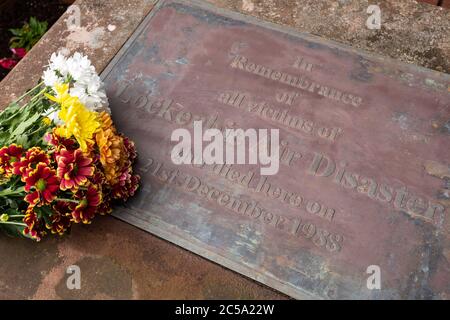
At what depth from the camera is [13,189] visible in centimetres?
195

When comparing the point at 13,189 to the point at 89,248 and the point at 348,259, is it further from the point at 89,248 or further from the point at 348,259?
the point at 348,259

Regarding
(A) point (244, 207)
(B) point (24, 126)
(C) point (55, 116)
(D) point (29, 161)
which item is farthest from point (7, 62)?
(A) point (244, 207)

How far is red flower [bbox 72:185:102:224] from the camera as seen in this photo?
1895mm

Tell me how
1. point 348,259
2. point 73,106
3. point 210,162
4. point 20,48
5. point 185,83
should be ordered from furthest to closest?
point 20,48 → point 185,83 → point 210,162 → point 348,259 → point 73,106

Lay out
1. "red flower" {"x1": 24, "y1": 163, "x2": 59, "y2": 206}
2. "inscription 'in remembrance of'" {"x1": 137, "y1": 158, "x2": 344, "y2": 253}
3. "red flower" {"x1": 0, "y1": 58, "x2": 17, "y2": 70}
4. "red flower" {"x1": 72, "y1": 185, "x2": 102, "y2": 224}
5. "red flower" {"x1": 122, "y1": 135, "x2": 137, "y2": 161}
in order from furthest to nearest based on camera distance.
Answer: "red flower" {"x1": 0, "y1": 58, "x2": 17, "y2": 70}, "red flower" {"x1": 122, "y1": 135, "x2": 137, "y2": 161}, "inscription 'in remembrance of'" {"x1": 137, "y1": 158, "x2": 344, "y2": 253}, "red flower" {"x1": 72, "y1": 185, "x2": 102, "y2": 224}, "red flower" {"x1": 24, "y1": 163, "x2": 59, "y2": 206}

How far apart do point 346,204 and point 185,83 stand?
1.10 meters

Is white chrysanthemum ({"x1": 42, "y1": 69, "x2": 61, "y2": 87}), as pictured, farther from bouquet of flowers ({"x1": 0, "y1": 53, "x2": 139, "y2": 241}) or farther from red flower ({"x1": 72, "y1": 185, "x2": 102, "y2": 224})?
red flower ({"x1": 72, "y1": 185, "x2": 102, "y2": 224})

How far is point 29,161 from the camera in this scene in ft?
5.98

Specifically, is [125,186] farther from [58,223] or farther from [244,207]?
[244,207]

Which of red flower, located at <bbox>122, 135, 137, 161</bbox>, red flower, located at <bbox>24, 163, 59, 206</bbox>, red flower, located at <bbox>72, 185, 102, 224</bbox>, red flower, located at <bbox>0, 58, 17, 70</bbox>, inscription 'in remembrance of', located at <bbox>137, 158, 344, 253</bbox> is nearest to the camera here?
red flower, located at <bbox>24, 163, 59, 206</bbox>

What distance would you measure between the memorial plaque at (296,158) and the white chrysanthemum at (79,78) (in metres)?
0.36

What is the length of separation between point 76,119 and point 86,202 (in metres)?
0.36

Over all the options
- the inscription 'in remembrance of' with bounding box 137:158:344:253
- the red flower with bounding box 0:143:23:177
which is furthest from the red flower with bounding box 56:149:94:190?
the inscription 'in remembrance of' with bounding box 137:158:344:253
